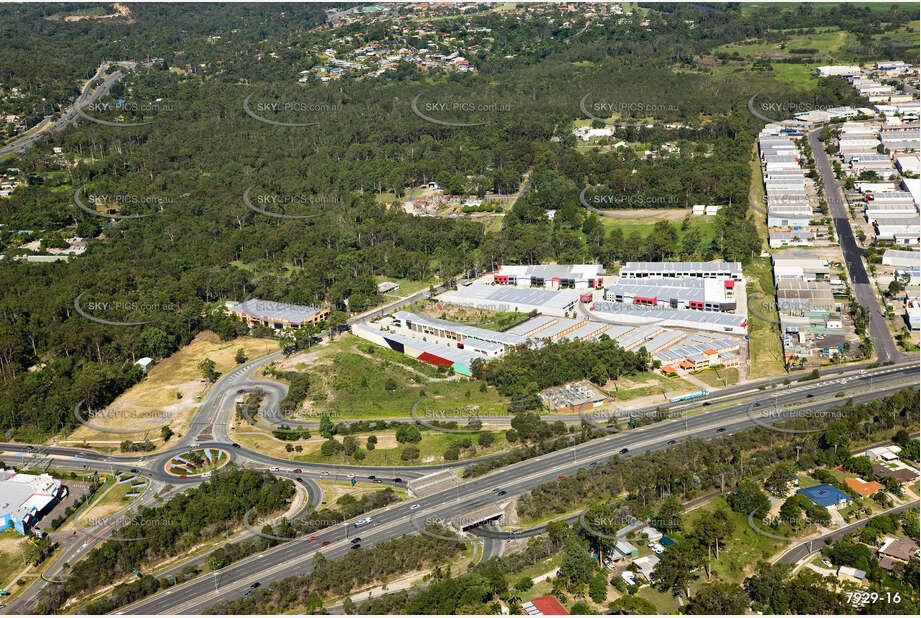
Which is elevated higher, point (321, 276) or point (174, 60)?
point (174, 60)

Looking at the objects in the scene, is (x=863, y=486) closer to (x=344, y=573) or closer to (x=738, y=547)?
(x=738, y=547)

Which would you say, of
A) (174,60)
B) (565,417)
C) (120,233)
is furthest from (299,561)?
(174,60)

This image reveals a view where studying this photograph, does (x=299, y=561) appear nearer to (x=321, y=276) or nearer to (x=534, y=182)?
(x=321, y=276)

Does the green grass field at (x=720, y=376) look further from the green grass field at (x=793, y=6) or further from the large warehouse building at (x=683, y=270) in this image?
the green grass field at (x=793, y=6)

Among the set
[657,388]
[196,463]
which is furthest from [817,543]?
[196,463]

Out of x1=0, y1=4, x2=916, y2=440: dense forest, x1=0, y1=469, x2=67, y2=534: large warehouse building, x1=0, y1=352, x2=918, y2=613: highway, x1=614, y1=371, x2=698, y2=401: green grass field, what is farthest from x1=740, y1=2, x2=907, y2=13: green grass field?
x1=0, y1=469, x2=67, y2=534: large warehouse building
